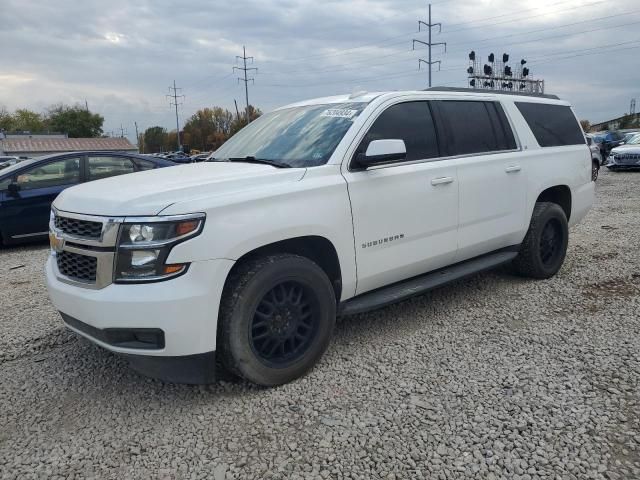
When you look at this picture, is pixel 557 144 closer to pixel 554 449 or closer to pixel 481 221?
pixel 481 221

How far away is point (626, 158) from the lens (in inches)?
706

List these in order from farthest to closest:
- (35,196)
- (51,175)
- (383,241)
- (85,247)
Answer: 1. (51,175)
2. (35,196)
3. (383,241)
4. (85,247)

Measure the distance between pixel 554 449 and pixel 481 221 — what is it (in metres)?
2.22

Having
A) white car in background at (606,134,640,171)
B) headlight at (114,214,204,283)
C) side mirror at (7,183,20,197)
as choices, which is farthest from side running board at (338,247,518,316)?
white car in background at (606,134,640,171)

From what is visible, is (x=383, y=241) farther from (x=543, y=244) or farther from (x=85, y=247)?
(x=543, y=244)

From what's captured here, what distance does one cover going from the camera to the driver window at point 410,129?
3.74m

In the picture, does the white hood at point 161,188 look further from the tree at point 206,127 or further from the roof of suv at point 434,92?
A: the tree at point 206,127

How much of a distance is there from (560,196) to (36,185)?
23.9 feet

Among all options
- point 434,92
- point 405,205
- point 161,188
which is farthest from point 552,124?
point 161,188

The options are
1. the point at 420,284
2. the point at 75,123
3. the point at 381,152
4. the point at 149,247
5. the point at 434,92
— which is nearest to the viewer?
the point at 149,247

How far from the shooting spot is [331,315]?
10.9ft

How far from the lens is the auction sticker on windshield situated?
12.2 feet

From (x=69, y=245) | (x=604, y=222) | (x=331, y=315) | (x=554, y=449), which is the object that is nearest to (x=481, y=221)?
(x=331, y=315)

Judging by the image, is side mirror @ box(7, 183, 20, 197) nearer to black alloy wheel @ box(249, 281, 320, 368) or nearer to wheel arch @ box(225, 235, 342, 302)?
wheel arch @ box(225, 235, 342, 302)
